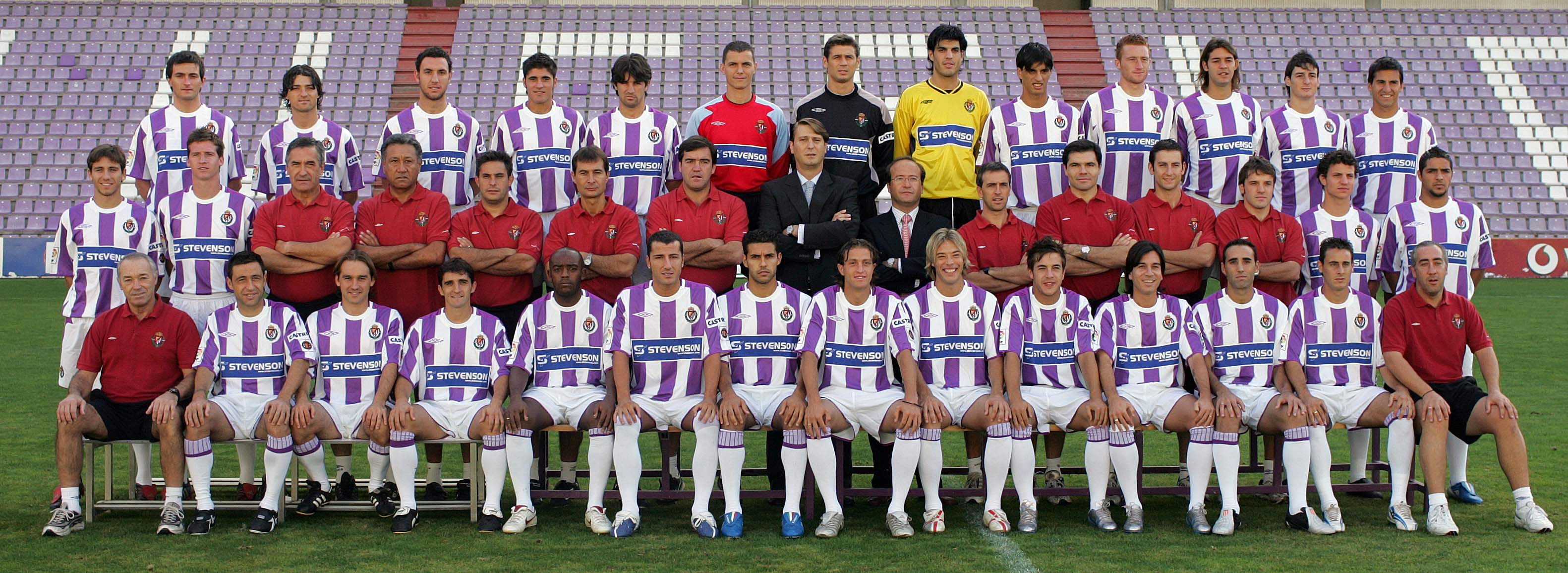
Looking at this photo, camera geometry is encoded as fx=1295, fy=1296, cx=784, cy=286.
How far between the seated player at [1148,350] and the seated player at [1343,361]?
40 centimetres

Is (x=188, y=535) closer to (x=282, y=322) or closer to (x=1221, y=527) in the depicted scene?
(x=282, y=322)

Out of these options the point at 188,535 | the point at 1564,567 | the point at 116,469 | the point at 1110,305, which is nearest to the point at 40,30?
the point at 116,469

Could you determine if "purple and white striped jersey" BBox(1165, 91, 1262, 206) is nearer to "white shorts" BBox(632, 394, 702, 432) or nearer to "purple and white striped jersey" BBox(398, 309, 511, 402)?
"white shorts" BBox(632, 394, 702, 432)

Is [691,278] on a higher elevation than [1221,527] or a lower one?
higher

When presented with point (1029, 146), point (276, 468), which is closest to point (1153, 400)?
point (1029, 146)

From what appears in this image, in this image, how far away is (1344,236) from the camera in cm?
579

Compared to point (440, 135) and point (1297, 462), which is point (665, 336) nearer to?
point (440, 135)

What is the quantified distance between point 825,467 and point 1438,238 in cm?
300

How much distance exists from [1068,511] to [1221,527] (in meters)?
0.68

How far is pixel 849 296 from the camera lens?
5.23 metres

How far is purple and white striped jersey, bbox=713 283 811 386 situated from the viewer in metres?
5.25

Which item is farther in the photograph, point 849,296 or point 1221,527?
point 849,296

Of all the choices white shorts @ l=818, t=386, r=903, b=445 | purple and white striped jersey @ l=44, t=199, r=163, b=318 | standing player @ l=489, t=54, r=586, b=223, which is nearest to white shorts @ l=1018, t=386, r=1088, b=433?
white shorts @ l=818, t=386, r=903, b=445

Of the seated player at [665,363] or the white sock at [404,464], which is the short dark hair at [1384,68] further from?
the white sock at [404,464]
